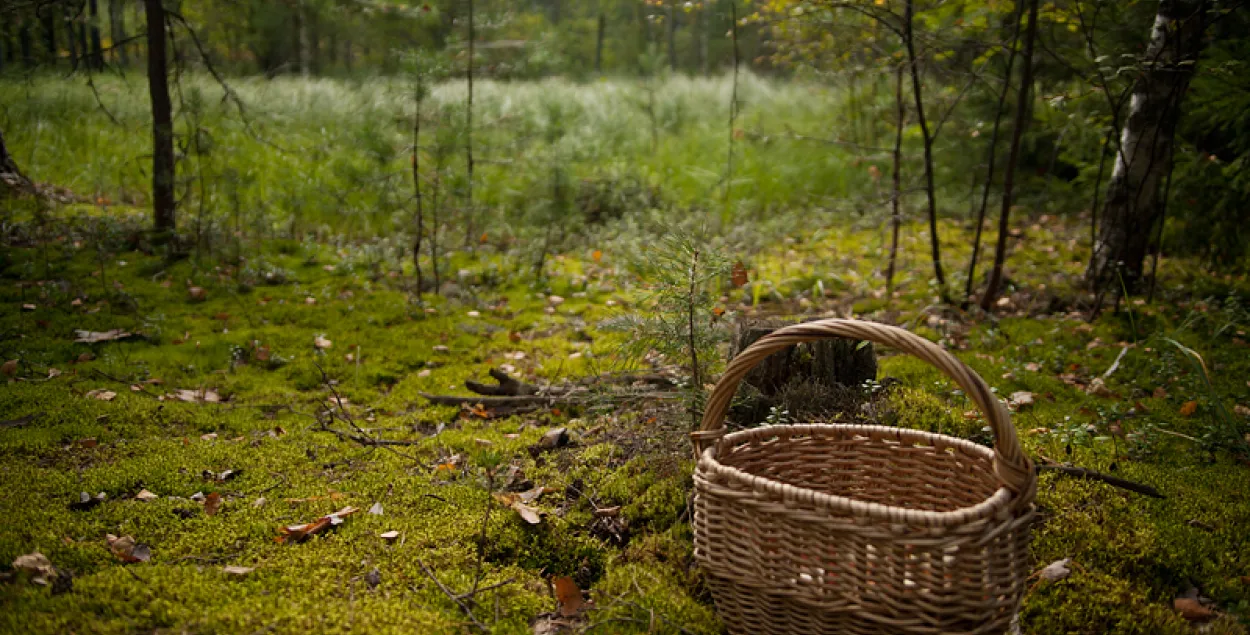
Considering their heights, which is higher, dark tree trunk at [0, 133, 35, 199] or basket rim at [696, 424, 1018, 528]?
dark tree trunk at [0, 133, 35, 199]

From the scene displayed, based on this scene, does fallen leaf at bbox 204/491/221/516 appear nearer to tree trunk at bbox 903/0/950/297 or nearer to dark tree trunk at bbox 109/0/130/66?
tree trunk at bbox 903/0/950/297

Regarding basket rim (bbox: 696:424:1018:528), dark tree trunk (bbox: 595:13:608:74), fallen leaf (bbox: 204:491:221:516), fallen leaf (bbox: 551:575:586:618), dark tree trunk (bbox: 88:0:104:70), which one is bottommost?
fallen leaf (bbox: 551:575:586:618)

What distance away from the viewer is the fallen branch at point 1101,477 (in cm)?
276

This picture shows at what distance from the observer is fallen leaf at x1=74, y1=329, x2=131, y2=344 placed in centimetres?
441

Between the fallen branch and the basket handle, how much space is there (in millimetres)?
1201

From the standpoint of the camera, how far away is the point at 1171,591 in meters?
2.35

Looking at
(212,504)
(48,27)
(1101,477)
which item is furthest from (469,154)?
(1101,477)

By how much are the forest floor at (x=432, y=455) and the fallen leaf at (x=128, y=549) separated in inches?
0.5

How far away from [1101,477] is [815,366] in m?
1.14

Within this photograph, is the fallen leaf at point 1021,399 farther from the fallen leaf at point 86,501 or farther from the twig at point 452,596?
the fallen leaf at point 86,501

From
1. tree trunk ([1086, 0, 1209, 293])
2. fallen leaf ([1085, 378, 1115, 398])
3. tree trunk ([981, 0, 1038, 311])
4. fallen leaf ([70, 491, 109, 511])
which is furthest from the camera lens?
tree trunk ([1086, 0, 1209, 293])

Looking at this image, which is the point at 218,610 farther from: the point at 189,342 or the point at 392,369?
the point at 189,342

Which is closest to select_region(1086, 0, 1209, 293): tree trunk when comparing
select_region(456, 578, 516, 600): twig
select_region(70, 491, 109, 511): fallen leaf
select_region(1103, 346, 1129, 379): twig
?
select_region(1103, 346, 1129, 379): twig

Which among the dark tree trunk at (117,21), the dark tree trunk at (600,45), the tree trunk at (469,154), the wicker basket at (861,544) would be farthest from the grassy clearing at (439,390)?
the dark tree trunk at (600,45)
